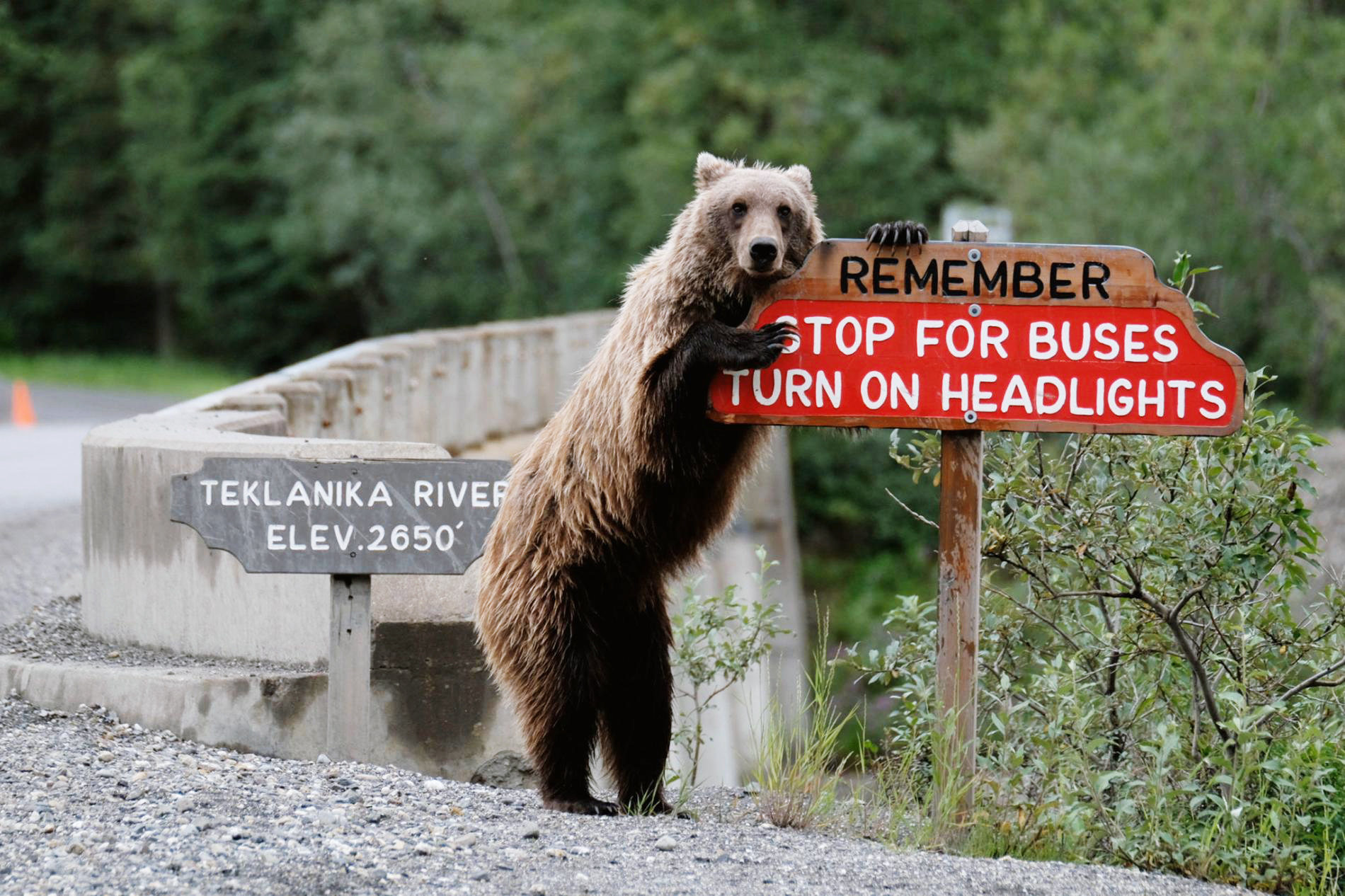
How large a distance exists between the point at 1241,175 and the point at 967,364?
26.2 m

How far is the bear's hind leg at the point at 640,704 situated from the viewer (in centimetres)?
616

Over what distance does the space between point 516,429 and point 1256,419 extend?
612 inches

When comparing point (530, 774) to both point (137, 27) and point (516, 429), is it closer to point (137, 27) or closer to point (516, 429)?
point (516, 429)

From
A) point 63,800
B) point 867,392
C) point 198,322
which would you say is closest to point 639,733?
point 867,392

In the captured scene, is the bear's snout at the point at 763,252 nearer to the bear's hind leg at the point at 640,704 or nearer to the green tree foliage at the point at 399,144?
the bear's hind leg at the point at 640,704

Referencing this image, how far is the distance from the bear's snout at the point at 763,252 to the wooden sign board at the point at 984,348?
0.27 ft

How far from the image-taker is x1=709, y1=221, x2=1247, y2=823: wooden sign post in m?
5.43

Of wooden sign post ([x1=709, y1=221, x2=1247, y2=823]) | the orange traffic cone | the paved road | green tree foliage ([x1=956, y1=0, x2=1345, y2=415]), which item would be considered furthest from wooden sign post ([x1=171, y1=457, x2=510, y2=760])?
green tree foliage ([x1=956, y1=0, x2=1345, y2=415])

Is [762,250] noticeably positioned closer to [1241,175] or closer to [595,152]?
[1241,175]

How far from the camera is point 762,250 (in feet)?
18.0

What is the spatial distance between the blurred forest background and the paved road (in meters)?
16.1

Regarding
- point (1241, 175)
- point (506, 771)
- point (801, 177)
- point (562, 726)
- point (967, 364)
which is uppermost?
point (1241, 175)

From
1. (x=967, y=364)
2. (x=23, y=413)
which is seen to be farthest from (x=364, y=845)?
(x=23, y=413)

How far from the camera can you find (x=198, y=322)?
54781 mm
